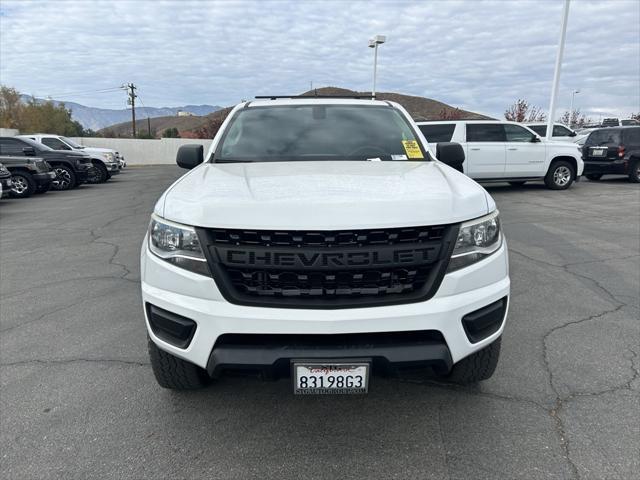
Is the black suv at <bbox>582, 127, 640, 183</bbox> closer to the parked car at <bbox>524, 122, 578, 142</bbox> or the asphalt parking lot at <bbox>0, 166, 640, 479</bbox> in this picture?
the parked car at <bbox>524, 122, 578, 142</bbox>

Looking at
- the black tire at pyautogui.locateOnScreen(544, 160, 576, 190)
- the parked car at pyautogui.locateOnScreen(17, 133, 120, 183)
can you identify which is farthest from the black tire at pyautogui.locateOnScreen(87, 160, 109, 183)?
the black tire at pyautogui.locateOnScreen(544, 160, 576, 190)

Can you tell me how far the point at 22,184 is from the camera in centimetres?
1317

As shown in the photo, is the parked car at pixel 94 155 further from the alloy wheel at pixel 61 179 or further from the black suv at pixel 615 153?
the black suv at pixel 615 153

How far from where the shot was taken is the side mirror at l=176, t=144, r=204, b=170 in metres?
3.59

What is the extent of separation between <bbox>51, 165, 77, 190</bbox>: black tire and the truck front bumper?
15104mm

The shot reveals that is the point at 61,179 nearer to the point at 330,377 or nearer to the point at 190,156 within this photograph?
the point at 190,156

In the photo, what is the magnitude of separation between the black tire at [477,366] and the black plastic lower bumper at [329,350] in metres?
0.50

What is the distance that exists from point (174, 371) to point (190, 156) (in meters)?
1.74

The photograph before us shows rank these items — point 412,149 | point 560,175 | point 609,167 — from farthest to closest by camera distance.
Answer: point 609,167 → point 560,175 → point 412,149

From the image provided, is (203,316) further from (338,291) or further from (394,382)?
(394,382)

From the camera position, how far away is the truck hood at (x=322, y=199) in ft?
6.90

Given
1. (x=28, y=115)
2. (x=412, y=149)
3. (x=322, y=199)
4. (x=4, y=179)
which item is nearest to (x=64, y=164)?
(x=4, y=179)

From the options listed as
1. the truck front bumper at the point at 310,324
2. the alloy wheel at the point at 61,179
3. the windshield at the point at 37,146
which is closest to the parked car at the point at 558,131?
the alloy wheel at the point at 61,179

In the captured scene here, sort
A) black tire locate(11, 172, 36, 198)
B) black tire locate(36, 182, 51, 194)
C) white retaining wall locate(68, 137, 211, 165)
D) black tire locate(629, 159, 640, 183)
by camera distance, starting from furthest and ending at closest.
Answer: white retaining wall locate(68, 137, 211, 165) → black tire locate(629, 159, 640, 183) → black tire locate(36, 182, 51, 194) → black tire locate(11, 172, 36, 198)
